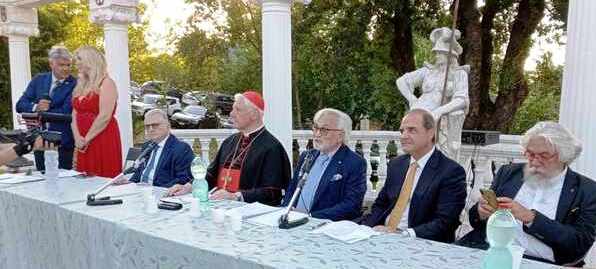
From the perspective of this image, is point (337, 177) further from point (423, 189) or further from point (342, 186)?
point (423, 189)

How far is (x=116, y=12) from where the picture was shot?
A: 5.16m

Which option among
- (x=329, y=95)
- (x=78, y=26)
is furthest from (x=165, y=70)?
(x=329, y=95)

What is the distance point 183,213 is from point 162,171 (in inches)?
44.1

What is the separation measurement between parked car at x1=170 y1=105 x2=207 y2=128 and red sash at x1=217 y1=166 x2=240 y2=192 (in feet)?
37.6

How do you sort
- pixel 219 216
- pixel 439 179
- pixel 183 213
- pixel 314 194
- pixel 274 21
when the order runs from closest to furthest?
pixel 219 216 < pixel 183 213 < pixel 439 179 < pixel 314 194 < pixel 274 21

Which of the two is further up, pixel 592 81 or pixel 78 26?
pixel 78 26

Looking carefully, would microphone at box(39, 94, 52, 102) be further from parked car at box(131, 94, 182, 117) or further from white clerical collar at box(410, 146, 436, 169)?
parked car at box(131, 94, 182, 117)

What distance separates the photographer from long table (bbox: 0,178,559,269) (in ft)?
5.14

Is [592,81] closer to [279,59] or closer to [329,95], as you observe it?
[279,59]

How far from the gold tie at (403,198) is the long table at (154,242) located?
1.93ft

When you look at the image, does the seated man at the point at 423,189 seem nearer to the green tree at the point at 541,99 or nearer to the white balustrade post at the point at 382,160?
the white balustrade post at the point at 382,160

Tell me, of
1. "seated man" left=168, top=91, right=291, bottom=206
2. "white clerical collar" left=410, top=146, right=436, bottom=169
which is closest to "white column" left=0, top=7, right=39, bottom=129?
"seated man" left=168, top=91, right=291, bottom=206

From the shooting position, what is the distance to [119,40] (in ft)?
17.7

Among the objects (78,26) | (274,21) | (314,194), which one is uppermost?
(78,26)
